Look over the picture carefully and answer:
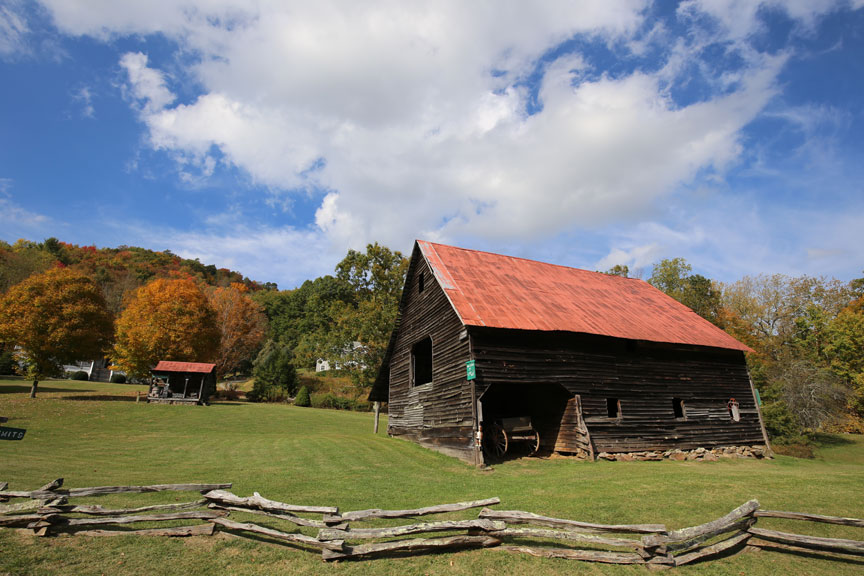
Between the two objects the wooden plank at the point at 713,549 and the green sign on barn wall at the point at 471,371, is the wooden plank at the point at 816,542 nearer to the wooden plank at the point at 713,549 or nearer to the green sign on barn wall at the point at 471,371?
the wooden plank at the point at 713,549

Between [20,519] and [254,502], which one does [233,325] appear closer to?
[20,519]

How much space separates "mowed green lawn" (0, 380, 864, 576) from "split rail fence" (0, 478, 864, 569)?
0.63ft

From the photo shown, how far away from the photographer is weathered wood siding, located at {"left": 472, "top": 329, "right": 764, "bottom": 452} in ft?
53.1

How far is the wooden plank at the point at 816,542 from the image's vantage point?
615 cm

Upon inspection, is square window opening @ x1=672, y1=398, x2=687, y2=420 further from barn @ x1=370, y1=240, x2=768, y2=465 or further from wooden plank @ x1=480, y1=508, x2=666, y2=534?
wooden plank @ x1=480, y1=508, x2=666, y2=534

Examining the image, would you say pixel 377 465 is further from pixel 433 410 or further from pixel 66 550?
pixel 66 550

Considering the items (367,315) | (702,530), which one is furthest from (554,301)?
(367,315)

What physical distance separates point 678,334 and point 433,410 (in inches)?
480

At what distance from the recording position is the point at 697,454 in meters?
18.8

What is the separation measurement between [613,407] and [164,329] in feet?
121

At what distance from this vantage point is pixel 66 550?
6414mm

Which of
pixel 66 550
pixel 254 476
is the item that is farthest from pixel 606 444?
pixel 66 550

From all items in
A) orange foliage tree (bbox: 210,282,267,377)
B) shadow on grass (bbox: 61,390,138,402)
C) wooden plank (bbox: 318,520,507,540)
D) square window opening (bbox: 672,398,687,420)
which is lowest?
wooden plank (bbox: 318,520,507,540)

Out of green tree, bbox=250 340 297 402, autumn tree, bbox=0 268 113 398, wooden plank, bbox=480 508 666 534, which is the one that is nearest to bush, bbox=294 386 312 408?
green tree, bbox=250 340 297 402
